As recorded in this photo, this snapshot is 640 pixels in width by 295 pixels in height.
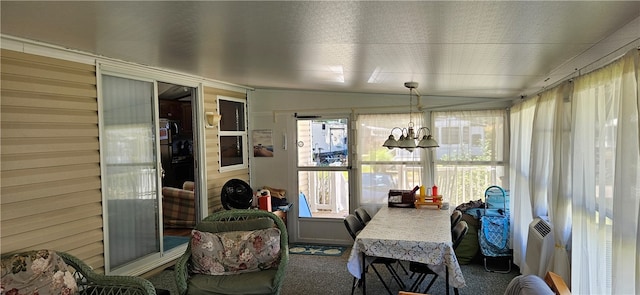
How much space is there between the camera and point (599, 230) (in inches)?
79.6

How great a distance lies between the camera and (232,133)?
5402 mm

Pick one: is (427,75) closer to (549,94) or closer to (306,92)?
(549,94)

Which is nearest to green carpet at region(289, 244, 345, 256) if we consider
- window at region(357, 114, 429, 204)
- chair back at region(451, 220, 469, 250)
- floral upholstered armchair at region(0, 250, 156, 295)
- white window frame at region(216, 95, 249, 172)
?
window at region(357, 114, 429, 204)

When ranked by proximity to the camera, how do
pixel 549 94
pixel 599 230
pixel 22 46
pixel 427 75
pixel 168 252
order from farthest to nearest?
pixel 168 252 → pixel 427 75 → pixel 549 94 → pixel 22 46 → pixel 599 230

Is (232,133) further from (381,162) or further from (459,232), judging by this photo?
(459,232)

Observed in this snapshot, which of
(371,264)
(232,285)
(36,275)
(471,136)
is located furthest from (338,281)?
(36,275)

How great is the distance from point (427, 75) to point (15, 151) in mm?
3138

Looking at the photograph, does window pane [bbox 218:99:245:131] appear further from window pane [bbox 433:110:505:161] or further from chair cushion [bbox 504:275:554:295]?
chair cushion [bbox 504:275:554:295]

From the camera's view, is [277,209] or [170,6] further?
[277,209]

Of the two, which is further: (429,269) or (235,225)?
(235,225)

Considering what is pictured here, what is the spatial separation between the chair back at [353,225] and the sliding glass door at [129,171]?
6.56 ft

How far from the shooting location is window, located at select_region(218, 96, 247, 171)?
519 centimetres

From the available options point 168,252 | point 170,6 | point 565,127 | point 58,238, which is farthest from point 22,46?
point 565,127

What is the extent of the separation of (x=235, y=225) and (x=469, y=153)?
3177 millimetres
